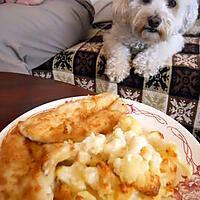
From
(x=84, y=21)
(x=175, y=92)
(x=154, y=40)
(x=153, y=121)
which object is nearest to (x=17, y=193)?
(x=153, y=121)

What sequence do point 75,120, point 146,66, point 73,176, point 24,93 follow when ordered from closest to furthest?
point 73,176, point 75,120, point 24,93, point 146,66

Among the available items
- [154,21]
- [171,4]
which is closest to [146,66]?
[154,21]

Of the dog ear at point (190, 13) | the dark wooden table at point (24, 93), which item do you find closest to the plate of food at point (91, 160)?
the dark wooden table at point (24, 93)

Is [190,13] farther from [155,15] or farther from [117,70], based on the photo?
[117,70]

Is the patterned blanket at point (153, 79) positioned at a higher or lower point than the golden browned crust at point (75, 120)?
lower

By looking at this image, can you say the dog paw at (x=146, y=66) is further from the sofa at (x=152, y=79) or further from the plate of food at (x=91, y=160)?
the plate of food at (x=91, y=160)

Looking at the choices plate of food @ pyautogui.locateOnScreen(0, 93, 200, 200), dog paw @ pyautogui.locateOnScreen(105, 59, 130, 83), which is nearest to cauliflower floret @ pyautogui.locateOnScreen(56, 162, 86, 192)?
plate of food @ pyautogui.locateOnScreen(0, 93, 200, 200)

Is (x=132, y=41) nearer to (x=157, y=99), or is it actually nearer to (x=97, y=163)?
(x=157, y=99)
